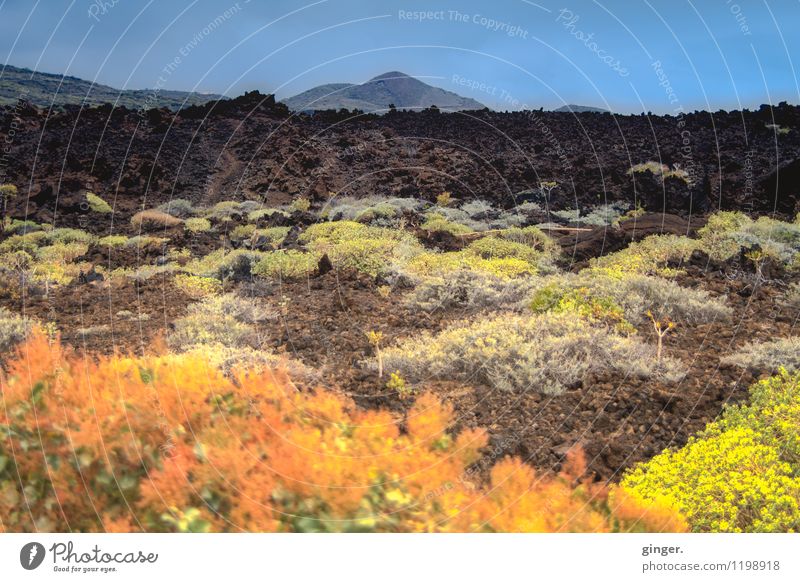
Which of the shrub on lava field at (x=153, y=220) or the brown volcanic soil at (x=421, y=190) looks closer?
the brown volcanic soil at (x=421, y=190)

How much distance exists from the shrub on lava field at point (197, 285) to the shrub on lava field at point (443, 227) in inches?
249

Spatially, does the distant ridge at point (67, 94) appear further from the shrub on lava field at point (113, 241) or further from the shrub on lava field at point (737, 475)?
the shrub on lava field at point (737, 475)

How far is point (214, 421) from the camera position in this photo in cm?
536

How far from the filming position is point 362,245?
1409 centimetres

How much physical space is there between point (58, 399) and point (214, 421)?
149 centimetres

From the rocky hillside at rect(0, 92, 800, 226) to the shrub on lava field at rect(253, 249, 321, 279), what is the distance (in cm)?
1094

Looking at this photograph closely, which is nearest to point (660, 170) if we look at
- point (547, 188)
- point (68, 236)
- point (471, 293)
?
point (547, 188)

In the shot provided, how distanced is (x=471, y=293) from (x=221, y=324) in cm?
404

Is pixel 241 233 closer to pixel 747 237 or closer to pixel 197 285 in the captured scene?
pixel 197 285

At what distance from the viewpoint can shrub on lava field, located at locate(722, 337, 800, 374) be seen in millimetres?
7562

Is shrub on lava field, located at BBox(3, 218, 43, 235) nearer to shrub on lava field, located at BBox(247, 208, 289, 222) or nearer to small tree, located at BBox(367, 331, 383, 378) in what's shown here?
shrub on lava field, located at BBox(247, 208, 289, 222)

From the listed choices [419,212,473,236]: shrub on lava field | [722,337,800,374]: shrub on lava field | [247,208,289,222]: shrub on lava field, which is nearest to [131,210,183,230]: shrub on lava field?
[247,208,289,222]: shrub on lava field

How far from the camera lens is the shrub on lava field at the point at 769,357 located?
24.8 ft

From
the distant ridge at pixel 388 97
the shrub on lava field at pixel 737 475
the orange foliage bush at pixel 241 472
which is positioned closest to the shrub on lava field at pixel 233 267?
the orange foliage bush at pixel 241 472
